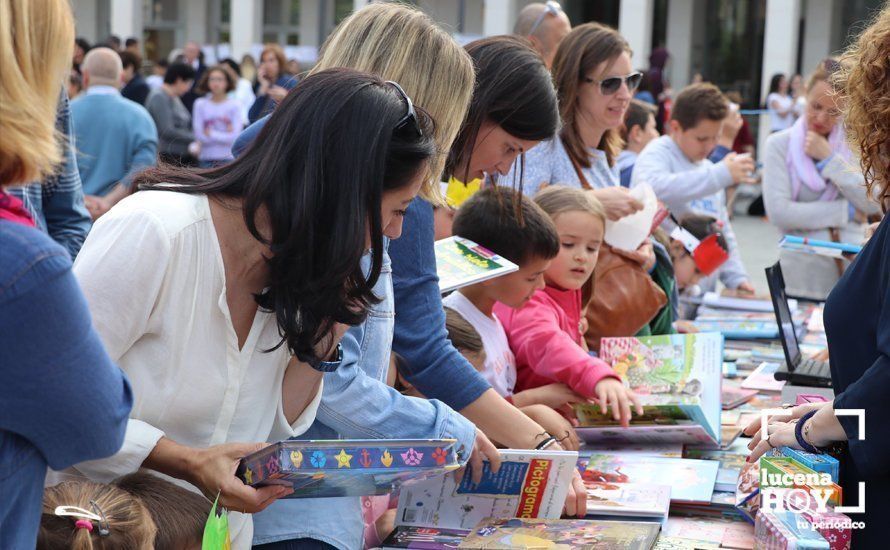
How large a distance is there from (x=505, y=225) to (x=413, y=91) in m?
0.74

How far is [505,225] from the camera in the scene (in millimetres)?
2518

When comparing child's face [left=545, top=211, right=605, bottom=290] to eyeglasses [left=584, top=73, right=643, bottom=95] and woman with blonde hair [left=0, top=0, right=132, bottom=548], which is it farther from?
woman with blonde hair [left=0, top=0, right=132, bottom=548]

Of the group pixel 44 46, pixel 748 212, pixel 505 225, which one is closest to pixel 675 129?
pixel 505 225

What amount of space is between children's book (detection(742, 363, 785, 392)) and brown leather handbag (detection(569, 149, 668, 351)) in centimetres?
40

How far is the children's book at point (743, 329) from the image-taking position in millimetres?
4102

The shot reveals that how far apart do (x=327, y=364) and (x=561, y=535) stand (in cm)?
54

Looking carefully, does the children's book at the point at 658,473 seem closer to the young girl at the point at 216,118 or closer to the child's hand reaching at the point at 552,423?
the child's hand reaching at the point at 552,423

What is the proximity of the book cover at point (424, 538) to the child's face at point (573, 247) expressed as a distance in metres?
1.00

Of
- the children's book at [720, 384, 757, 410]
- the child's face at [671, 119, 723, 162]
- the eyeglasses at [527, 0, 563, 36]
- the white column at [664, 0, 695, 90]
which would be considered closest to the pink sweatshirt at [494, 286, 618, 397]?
the children's book at [720, 384, 757, 410]

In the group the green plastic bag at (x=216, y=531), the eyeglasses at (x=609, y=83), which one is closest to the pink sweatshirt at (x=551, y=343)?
the eyeglasses at (x=609, y=83)

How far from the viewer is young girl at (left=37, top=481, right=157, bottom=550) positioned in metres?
1.26

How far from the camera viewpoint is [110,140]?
6020 millimetres

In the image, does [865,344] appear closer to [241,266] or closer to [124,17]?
[241,266]

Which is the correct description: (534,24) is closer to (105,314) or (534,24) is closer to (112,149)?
(112,149)
